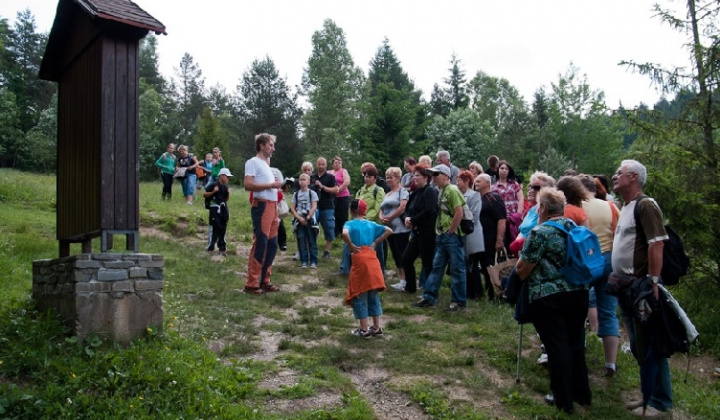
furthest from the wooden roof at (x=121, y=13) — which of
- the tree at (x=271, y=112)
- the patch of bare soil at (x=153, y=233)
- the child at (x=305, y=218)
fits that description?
the tree at (x=271, y=112)

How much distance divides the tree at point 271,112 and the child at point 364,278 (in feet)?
115

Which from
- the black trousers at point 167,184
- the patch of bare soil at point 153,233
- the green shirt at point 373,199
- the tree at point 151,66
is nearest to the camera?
the green shirt at point 373,199

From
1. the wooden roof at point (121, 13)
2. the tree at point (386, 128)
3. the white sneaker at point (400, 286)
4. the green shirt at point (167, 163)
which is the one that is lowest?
the white sneaker at point (400, 286)

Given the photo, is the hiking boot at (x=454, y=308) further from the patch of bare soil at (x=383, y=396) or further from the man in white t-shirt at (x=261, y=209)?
the man in white t-shirt at (x=261, y=209)

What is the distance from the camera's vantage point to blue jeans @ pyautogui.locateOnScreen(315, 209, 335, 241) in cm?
1204

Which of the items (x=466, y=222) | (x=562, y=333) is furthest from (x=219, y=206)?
(x=562, y=333)

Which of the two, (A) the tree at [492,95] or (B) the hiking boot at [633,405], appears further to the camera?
(A) the tree at [492,95]

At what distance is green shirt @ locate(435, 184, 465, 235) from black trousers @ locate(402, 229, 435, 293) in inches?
26.4

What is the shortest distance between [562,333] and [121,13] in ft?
16.8

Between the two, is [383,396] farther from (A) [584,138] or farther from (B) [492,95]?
(B) [492,95]

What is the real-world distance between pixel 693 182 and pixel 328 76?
36958 mm

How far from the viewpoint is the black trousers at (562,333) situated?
4957 millimetres

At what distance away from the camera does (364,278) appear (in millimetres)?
6797

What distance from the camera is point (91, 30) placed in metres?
6.41
